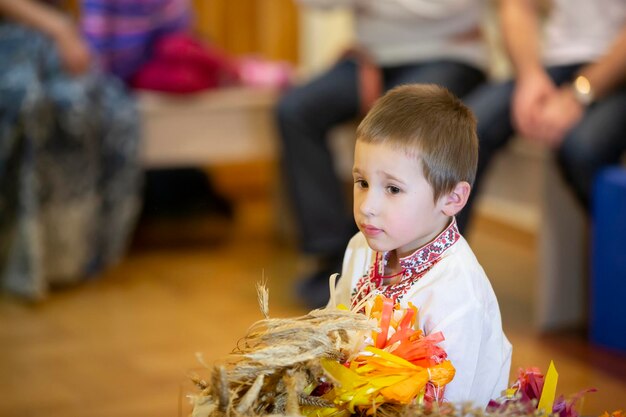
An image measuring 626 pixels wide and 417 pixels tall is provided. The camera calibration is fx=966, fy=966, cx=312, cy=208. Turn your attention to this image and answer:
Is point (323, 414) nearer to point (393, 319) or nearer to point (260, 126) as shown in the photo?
point (393, 319)

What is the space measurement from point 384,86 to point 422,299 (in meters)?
1.49

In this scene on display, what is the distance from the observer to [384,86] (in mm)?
2418

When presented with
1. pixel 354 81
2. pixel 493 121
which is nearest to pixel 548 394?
pixel 493 121

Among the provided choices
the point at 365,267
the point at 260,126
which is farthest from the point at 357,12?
the point at 365,267

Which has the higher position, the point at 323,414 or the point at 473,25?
the point at 473,25

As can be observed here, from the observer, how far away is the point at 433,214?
1.02 metres

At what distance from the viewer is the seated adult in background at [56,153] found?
8.07 ft

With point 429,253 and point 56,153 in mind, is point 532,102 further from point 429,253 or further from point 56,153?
point 56,153

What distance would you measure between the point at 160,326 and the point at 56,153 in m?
0.59

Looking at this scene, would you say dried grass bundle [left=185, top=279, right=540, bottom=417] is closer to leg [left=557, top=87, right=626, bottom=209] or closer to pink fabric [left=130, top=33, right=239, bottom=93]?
leg [left=557, top=87, right=626, bottom=209]

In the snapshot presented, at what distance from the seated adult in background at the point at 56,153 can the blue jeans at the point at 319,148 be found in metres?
0.49

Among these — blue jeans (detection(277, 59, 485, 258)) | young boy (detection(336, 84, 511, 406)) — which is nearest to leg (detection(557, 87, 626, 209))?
blue jeans (detection(277, 59, 485, 258))

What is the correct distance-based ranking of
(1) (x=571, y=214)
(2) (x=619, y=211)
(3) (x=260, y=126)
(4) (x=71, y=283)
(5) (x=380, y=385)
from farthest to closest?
(3) (x=260, y=126)
(4) (x=71, y=283)
(1) (x=571, y=214)
(2) (x=619, y=211)
(5) (x=380, y=385)

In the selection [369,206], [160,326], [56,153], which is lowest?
[160,326]
